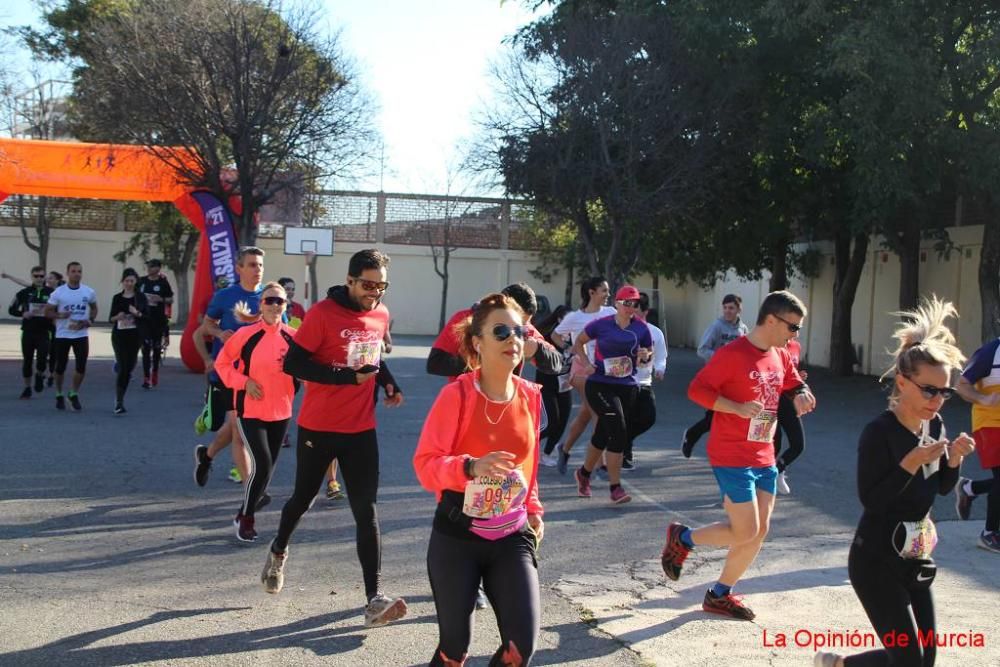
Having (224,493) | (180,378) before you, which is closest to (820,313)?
(180,378)

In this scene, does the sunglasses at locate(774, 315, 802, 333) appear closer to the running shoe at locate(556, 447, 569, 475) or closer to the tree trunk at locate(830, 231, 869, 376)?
the running shoe at locate(556, 447, 569, 475)

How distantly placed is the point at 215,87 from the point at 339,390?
16.8m

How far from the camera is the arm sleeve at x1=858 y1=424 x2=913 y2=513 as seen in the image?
4113mm

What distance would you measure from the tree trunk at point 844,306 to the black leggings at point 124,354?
15.6 m

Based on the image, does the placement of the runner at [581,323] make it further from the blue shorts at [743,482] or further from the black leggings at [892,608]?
the black leggings at [892,608]

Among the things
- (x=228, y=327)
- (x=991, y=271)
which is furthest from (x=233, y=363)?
(x=991, y=271)

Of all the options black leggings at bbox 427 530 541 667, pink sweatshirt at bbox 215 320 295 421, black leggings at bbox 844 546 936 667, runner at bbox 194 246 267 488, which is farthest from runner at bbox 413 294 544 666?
runner at bbox 194 246 267 488

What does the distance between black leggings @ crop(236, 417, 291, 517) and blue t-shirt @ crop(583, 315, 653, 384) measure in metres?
2.93

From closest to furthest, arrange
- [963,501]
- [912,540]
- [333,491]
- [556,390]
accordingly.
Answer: [912,540], [963,501], [333,491], [556,390]

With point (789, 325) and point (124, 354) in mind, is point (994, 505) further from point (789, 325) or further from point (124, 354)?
point (124, 354)

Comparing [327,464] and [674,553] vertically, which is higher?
[327,464]

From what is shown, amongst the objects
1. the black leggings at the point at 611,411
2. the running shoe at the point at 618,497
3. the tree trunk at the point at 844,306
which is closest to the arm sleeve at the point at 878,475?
the black leggings at the point at 611,411

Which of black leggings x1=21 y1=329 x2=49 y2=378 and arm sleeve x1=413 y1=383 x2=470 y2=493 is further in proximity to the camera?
black leggings x1=21 y1=329 x2=49 y2=378

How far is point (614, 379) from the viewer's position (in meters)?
8.95
